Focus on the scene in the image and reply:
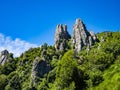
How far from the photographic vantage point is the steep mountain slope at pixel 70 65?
118m

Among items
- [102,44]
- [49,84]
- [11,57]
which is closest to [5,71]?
[11,57]

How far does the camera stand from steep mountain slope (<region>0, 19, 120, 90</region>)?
387 ft

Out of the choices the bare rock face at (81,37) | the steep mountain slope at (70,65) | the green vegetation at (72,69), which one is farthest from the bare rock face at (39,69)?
the bare rock face at (81,37)

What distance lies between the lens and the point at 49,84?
13438 cm

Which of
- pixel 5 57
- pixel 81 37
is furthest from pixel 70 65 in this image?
pixel 5 57

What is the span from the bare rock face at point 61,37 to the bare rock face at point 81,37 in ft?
21.1

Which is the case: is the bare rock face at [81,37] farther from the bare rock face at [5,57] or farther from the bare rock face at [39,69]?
the bare rock face at [5,57]

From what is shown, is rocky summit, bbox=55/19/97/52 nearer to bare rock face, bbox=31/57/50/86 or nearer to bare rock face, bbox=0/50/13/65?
bare rock face, bbox=31/57/50/86

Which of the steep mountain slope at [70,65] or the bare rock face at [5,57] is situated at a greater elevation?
the bare rock face at [5,57]

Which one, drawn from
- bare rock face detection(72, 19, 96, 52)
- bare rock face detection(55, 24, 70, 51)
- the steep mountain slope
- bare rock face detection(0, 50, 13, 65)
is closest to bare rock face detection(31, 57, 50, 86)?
the steep mountain slope

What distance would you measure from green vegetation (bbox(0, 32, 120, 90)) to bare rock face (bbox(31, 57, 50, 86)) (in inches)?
79.4

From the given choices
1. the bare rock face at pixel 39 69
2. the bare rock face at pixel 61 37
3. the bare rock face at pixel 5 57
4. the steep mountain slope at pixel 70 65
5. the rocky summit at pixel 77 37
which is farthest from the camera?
the bare rock face at pixel 5 57

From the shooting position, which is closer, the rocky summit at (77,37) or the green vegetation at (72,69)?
the green vegetation at (72,69)

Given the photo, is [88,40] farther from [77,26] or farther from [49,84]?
[49,84]
